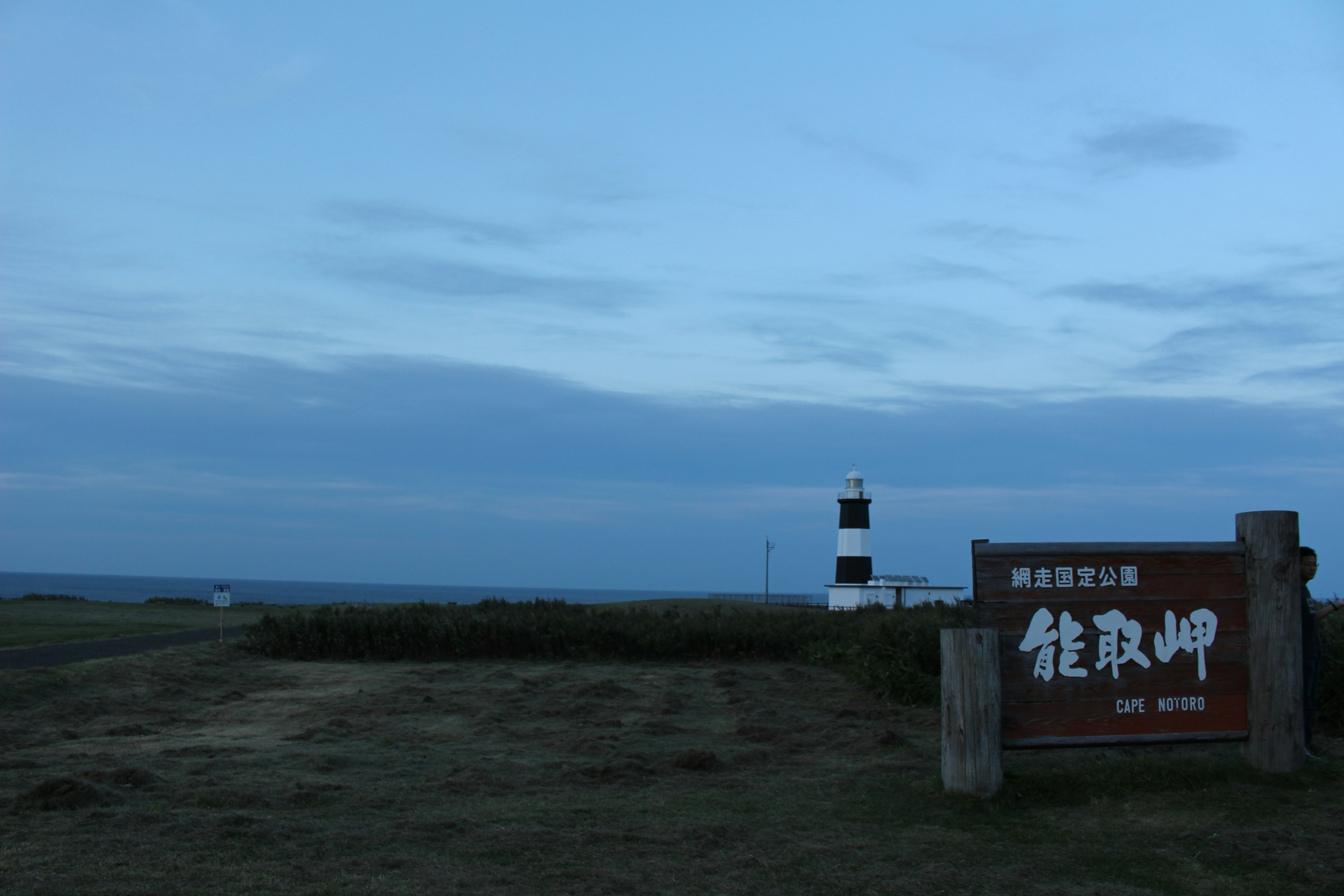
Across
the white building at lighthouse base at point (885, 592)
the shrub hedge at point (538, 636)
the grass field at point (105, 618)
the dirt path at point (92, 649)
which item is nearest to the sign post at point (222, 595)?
the dirt path at point (92, 649)

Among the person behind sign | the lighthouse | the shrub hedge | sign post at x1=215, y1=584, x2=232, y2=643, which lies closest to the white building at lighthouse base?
the lighthouse

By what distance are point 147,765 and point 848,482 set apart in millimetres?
31182

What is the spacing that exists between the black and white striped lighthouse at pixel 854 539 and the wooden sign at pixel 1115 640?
29.3 meters

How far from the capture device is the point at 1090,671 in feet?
23.6

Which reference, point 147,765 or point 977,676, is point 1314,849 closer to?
point 977,676

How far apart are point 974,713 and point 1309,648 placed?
2.79m

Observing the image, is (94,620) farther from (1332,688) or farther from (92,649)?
(1332,688)

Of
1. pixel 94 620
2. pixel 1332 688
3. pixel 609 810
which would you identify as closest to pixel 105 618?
pixel 94 620

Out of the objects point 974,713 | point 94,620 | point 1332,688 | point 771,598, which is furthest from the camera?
point 771,598

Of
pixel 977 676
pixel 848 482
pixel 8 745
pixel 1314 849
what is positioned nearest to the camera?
pixel 1314 849

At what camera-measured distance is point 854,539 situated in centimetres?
3666

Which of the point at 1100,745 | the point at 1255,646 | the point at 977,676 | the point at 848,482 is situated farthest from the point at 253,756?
the point at 848,482

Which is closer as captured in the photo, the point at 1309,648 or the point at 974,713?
the point at 974,713

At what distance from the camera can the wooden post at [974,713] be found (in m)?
6.92
